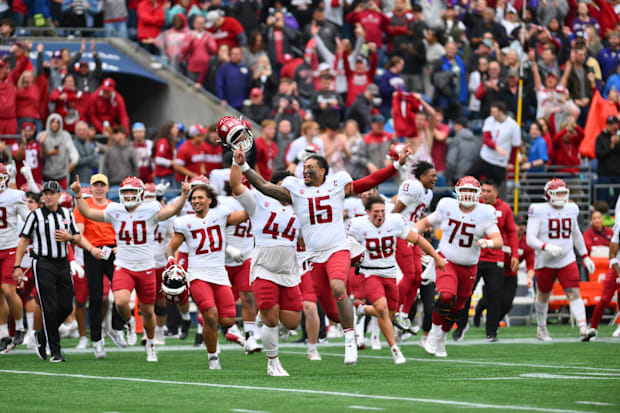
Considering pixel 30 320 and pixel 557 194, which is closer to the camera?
pixel 30 320

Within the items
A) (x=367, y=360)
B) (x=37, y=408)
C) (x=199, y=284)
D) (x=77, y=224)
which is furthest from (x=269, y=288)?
(x=77, y=224)

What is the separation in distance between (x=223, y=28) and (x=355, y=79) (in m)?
2.73

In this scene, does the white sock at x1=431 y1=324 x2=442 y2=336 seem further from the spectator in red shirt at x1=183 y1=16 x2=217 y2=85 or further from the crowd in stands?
the spectator in red shirt at x1=183 y1=16 x2=217 y2=85

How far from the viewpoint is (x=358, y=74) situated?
76.9 feet

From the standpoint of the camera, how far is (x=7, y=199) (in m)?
15.1

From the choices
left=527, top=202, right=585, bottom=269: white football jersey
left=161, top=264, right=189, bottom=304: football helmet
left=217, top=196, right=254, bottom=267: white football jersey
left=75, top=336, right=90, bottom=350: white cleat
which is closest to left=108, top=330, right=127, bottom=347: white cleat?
left=75, top=336, right=90, bottom=350: white cleat

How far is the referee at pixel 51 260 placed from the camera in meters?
13.7

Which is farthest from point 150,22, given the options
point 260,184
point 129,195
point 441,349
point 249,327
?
point 260,184

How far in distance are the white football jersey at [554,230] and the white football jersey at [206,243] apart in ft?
18.1

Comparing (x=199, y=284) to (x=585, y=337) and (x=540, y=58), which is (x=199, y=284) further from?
(x=540, y=58)

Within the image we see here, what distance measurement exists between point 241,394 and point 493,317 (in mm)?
7067

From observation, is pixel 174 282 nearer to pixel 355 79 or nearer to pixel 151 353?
pixel 151 353

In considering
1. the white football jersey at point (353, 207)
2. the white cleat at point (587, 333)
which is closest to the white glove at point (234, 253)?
the white football jersey at point (353, 207)

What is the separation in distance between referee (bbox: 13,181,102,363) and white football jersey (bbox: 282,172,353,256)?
296 centimetres
